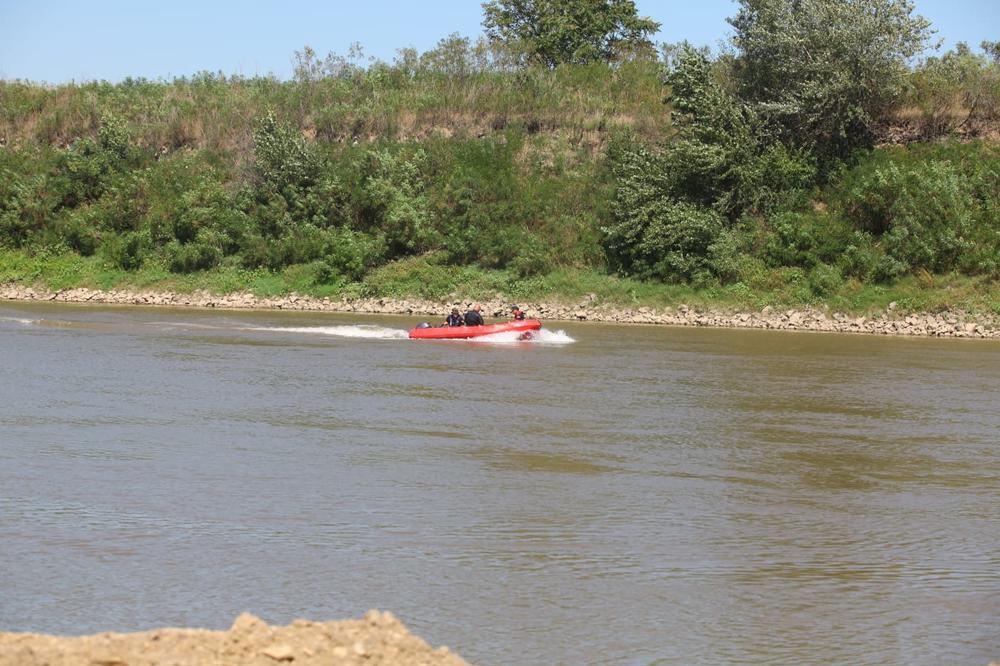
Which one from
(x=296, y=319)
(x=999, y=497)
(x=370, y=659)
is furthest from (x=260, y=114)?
(x=370, y=659)

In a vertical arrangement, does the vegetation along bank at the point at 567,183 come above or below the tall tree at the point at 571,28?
below

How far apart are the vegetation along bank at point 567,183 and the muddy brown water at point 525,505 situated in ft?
46.0

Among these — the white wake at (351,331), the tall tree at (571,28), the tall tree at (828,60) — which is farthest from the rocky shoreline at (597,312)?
the tall tree at (571,28)

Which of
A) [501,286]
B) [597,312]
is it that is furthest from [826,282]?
[501,286]

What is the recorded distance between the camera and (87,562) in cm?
1007

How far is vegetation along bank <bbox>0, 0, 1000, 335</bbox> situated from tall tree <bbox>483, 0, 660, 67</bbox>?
1.38 m

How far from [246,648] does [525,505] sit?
679 centimetres

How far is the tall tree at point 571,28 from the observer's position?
6019cm

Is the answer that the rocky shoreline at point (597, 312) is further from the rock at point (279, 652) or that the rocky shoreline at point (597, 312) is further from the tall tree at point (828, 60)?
the rock at point (279, 652)

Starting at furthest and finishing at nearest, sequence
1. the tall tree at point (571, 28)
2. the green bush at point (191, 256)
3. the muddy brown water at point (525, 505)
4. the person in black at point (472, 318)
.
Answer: the tall tree at point (571, 28), the green bush at point (191, 256), the person in black at point (472, 318), the muddy brown water at point (525, 505)

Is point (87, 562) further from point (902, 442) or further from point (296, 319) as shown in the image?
point (296, 319)

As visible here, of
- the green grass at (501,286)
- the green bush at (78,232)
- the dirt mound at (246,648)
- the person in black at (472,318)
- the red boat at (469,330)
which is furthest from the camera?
the green bush at (78,232)

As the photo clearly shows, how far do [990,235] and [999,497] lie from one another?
26.3 metres

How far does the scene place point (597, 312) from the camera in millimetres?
40625
